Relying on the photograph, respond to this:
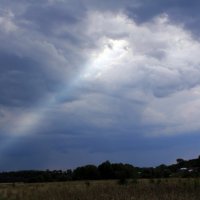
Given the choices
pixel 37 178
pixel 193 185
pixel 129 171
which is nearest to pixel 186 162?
pixel 37 178

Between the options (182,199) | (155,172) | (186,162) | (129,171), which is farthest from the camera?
(186,162)

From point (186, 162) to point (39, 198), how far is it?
60218 millimetres

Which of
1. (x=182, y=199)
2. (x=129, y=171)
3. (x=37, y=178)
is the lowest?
(x=182, y=199)

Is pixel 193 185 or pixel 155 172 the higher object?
pixel 155 172

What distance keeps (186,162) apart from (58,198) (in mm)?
61421

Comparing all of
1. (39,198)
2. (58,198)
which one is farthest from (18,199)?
(58,198)

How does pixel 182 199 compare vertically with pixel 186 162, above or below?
below

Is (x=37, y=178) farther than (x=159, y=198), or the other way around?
(x=37, y=178)

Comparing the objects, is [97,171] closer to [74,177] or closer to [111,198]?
[74,177]

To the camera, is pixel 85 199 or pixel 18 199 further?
pixel 18 199

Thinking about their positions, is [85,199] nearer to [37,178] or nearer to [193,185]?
[193,185]

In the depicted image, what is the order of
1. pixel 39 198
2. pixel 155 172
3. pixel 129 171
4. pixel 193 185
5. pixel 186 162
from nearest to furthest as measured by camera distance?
pixel 39 198 → pixel 193 185 → pixel 129 171 → pixel 155 172 → pixel 186 162

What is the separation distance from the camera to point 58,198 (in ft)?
68.8

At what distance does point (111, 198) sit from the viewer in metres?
19.0
